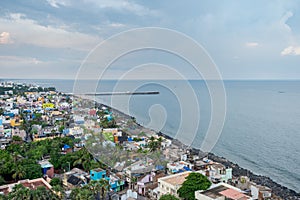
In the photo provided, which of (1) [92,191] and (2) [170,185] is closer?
(1) [92,191]

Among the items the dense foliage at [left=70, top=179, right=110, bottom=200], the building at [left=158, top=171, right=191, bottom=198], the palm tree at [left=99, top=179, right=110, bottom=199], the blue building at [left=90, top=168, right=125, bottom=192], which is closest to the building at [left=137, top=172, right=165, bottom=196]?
the building at [left=158, top=171, right=191, bottom=198]

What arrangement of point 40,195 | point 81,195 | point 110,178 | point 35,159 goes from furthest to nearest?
1. point 35,159
2. point 110,178
3. point 81,195
4. point 40,195

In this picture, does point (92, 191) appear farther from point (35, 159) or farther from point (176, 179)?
point (35, 159)

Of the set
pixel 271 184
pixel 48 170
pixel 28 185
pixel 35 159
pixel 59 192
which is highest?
pixel 59 192

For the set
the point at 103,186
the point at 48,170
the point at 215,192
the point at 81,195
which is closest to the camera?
the point at 81,195

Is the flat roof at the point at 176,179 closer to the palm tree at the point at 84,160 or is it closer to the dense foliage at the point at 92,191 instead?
the dense foliage at the point at 92,191

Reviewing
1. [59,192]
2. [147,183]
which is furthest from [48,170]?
[147,183]

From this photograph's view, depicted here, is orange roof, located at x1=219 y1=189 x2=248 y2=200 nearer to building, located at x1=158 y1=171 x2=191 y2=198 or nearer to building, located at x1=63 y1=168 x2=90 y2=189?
building, located at x1=158 y1=171 x2=191 y2=198

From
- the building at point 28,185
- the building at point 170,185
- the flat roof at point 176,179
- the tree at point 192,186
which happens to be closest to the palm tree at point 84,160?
the building at point 28,185
